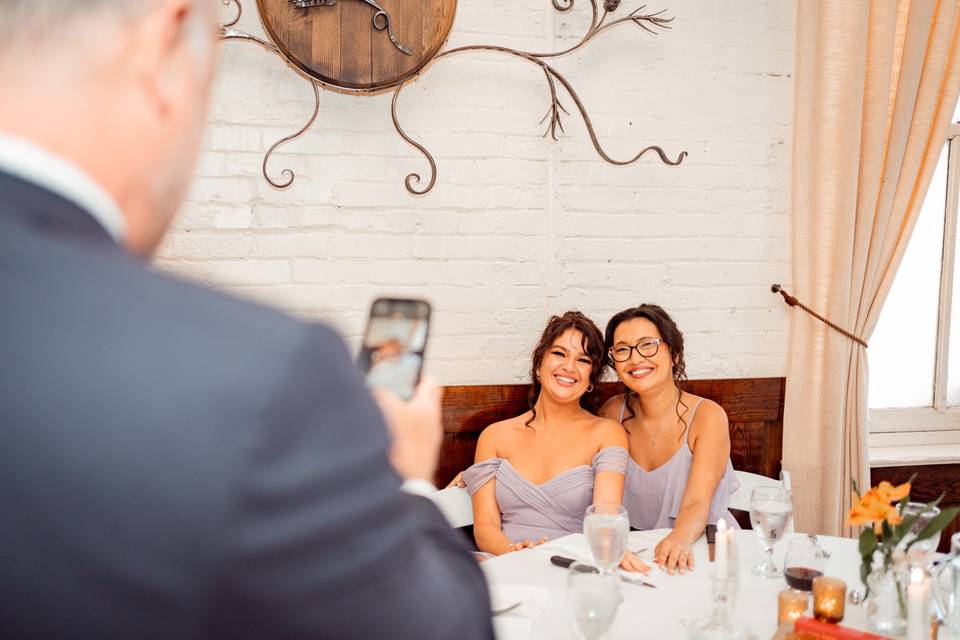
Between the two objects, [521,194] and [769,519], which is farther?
[521,194]

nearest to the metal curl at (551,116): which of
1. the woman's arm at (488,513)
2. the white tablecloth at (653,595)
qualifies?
the woman's arm at (488,513)

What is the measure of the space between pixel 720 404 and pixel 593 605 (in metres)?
1.77

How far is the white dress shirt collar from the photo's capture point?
17.0 inches

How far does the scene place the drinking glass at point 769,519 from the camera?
63.3 inches

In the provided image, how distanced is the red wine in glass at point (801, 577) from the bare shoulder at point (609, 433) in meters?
1.00

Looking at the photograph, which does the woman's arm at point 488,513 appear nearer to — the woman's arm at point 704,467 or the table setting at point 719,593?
the woman's arm at point 704,467

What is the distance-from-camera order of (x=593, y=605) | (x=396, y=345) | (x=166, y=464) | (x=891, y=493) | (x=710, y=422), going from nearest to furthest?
(x=166, y=464) < (x=396, y=345) < (x=593, y=605) < (x=891, y=493) < (x=710, y=422)

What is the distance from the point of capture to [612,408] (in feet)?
8.89

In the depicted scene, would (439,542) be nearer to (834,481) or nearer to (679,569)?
(679,569)

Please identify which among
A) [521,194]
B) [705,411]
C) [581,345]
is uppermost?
[521,194]

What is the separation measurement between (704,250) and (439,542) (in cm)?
244

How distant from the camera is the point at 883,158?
9.36 feet

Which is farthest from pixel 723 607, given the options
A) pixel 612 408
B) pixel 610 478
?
pixel 612 408

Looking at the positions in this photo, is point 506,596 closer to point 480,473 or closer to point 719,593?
point 719,593
